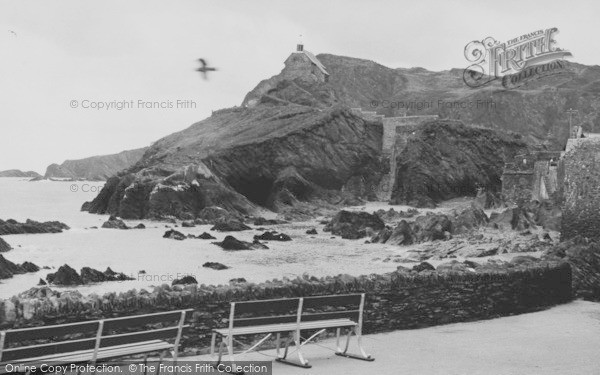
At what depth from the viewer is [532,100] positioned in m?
146

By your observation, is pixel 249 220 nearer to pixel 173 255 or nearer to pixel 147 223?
pixel 147 223

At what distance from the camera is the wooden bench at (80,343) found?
8.32 m

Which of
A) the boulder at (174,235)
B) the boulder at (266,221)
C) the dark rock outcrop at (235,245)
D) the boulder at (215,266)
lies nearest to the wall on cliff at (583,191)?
the boulder at (215,266)

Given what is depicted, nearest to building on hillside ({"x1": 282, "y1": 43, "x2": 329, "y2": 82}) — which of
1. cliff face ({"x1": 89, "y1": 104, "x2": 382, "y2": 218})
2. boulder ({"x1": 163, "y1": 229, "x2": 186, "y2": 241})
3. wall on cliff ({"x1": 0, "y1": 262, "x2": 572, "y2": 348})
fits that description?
cliff face ({"x1": 89, "y1": 104, "x2": 382, "y2": 218})

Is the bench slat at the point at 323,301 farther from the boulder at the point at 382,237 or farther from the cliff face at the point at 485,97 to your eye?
the cliff face at the point at 485,97

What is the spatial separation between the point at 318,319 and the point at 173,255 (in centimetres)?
2564

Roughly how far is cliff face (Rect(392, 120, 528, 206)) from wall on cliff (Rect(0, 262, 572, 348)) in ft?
182

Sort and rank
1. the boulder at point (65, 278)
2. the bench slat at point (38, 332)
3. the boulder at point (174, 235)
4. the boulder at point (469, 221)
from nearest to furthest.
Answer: the bench slat at point (38, 332) < the boulder at point (65, 278) < the boulder at point (469, 221) < the boulder at point (174, 235)

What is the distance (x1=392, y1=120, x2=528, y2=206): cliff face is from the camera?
75938mm

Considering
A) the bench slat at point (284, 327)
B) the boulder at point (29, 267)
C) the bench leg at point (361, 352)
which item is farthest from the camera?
the boulder at point (29, 267)

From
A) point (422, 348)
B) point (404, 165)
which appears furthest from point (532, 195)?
point (422, 348)

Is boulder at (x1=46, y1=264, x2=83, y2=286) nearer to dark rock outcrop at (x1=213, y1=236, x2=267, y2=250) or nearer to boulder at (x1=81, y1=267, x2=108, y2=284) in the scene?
boulder at (x1=81, y1=267, x2=108, y2=284)

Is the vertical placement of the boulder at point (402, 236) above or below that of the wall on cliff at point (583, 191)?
below

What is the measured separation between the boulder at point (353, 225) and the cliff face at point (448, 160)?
76.9 feet
